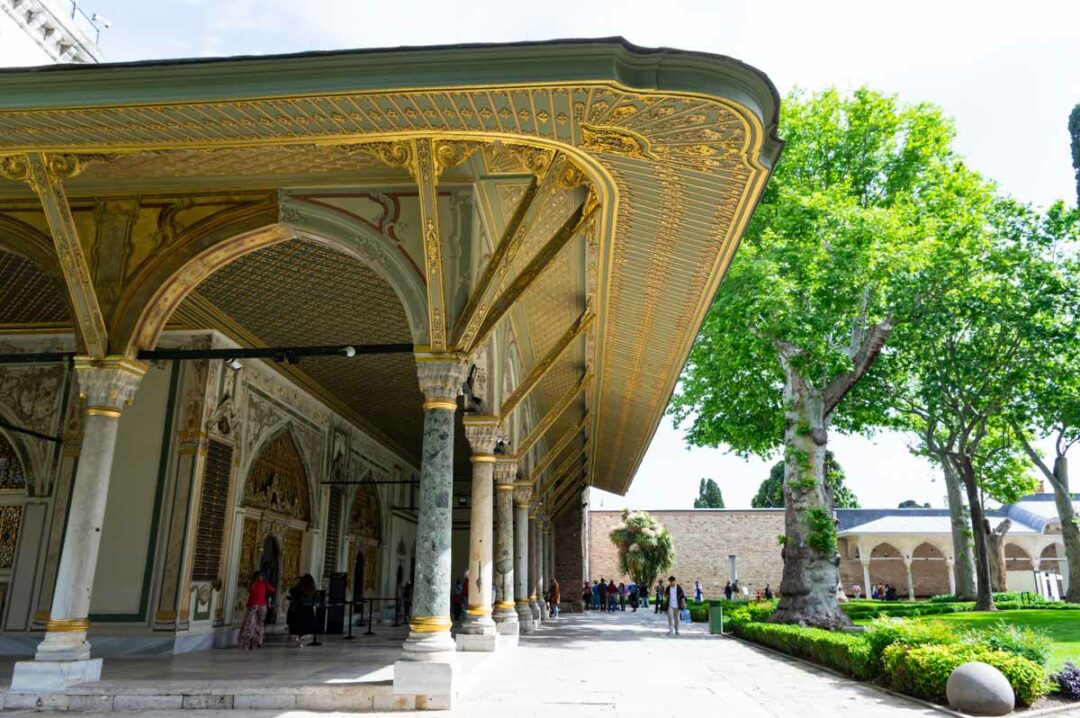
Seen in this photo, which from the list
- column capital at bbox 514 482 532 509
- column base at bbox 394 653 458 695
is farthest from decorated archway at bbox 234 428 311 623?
column base at bbox 394 653 458 695

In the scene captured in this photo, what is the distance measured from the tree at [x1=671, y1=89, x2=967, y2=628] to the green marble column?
8.15m

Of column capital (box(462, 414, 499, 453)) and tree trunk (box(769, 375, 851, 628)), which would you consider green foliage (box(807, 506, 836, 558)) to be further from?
column capital (box(462, 414, 499, 453))

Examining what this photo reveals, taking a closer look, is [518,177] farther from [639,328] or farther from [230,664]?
[230,664]

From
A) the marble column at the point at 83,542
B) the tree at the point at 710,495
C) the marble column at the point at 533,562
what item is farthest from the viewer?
the tree at the point at 710,495

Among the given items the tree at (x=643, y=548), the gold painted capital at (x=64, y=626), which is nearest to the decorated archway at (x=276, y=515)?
the gold painted capital at (x=64, y=626)

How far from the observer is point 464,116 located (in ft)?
17.7

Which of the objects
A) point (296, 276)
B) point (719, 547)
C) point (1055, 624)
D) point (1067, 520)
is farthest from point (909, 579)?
point (296, 276)

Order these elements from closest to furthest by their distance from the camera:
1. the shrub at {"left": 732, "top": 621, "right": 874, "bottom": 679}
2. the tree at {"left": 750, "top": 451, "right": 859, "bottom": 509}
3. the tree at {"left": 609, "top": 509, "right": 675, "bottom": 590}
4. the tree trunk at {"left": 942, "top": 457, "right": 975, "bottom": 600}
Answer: the shrub at {"left": 732, "top": 621, "right": 874, "bottom": 679}
the tree trunk at {"left": 942, "top": 457, "right": 975, "bottom": 600}
the tree at {"left": 609, "top": 509, "right": 675, "bottom": 590}
the tree at {"left": 750, "top": 451, "right": 859, "bottom": 509}

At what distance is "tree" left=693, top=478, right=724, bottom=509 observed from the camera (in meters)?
58.6

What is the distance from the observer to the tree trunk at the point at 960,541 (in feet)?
79.5

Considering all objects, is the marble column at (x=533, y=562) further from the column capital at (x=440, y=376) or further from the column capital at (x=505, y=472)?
the column capital at (x=440, y=376)

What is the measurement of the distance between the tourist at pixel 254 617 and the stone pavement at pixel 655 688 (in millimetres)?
3481

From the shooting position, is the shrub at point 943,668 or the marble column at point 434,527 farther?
the shrub at point 943,668


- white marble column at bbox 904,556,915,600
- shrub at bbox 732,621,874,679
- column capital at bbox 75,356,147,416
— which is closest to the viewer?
column capital at bbox 75,356,147,416
